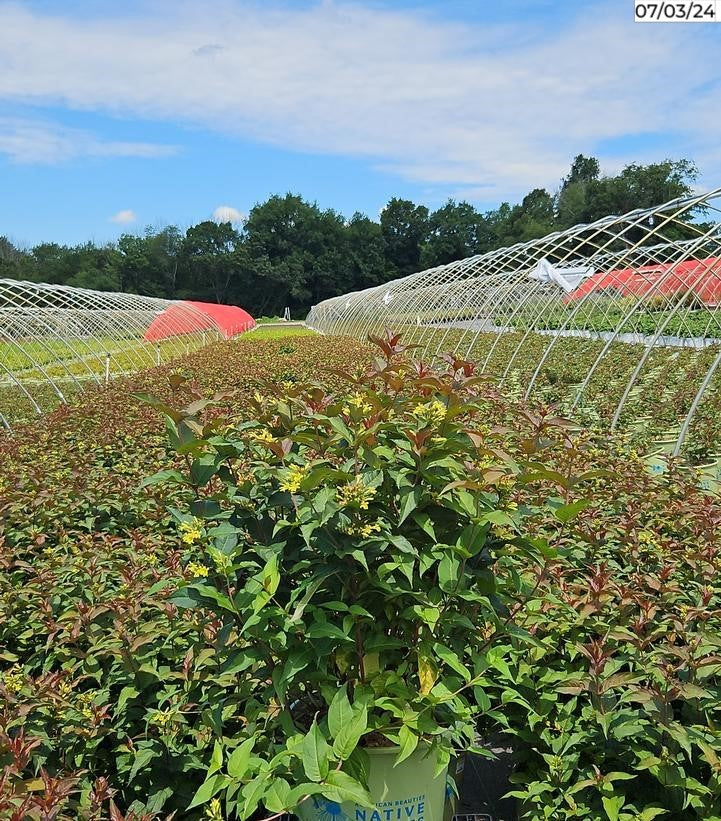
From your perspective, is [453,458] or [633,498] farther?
[633,498]

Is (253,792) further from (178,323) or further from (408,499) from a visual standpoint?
(178,323)

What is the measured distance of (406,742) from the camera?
1.88 m

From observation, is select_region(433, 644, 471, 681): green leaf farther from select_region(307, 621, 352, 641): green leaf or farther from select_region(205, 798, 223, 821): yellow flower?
select_region(205, 798, 223, 821): yellow flower

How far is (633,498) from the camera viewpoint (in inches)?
136

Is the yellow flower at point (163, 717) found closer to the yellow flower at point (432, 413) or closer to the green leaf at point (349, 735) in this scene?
the green leaf at point (349, 735)

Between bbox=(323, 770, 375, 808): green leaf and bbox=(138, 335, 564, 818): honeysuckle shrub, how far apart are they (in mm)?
61

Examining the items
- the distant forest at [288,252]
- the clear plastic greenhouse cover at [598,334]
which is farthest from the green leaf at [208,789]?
the distant forest at [288,252]

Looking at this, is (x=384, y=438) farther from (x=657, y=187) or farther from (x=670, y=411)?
(x=657, y=187)

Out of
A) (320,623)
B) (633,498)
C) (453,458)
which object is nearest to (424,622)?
(320,623)

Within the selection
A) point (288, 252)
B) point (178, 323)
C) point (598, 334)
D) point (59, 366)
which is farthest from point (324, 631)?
point (288, 252)

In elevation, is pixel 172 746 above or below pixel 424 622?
below

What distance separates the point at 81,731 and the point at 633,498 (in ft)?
8.38

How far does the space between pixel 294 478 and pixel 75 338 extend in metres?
16.9

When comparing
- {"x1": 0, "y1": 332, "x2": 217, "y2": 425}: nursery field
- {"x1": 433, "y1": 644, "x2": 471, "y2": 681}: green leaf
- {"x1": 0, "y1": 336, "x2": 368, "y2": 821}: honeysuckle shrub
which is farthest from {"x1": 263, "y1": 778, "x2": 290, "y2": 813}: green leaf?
{"x1": 0, "y1": 332, "x2": 217, "y2": 425}: nursery field
